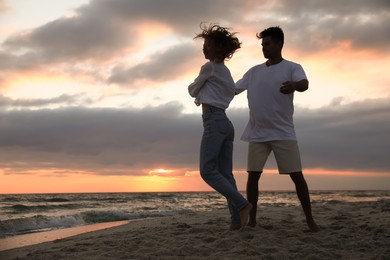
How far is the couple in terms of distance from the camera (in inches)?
164

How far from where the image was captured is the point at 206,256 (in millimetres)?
3574

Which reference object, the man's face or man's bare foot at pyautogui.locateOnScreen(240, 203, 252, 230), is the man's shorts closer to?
man's bare foot at pyautogui.locateOnScreen(240, 203, 252, 230)

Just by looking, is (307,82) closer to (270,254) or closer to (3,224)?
(270,254)

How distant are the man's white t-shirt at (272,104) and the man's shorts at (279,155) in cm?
7

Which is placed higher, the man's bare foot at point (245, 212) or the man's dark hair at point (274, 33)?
the man's dark hair at point (274, 33)

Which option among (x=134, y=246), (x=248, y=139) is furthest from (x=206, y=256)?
(x=248, y=139)

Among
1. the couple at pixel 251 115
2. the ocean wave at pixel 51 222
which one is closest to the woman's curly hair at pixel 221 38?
the couple at pixel 251 115

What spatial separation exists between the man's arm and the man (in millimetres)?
186

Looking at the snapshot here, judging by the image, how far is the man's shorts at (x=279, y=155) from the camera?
14.4 ft

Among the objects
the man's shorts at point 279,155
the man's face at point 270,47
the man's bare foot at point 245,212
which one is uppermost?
the man's face at point 270,47

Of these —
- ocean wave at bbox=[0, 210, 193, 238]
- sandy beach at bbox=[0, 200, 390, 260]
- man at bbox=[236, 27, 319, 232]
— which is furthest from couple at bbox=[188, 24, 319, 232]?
ocean wave at bbox=[0, 210, 193, 238]

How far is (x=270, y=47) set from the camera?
14.9ft

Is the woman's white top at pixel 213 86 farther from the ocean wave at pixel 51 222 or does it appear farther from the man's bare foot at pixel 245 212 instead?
the ocean wave at pixel 51 222

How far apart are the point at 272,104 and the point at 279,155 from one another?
0.55m
